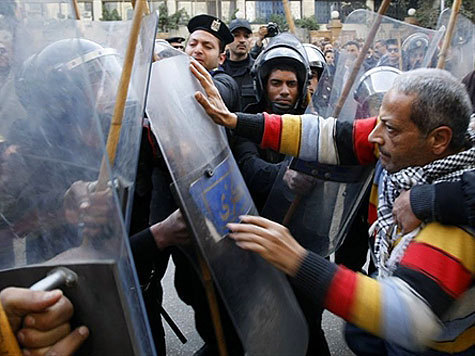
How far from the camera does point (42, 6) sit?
1110 mm

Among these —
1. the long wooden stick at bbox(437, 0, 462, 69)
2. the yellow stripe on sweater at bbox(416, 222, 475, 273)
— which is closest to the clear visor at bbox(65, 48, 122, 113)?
the yellow stripe on sweater at bbox(416, 222, 475, 273)

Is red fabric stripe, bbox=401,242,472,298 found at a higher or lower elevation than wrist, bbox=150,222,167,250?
higher

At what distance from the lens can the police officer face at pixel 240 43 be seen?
17.3 ft

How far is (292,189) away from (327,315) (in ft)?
6.07

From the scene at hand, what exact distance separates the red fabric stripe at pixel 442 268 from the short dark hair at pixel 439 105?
1.14 feet

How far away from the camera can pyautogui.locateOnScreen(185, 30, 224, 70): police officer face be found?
10.6ft

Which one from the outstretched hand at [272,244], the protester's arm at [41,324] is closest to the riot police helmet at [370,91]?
the outstretched hand at [272,244]

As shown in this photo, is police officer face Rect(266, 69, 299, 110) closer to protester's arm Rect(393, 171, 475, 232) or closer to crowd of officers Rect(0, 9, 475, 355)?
crowd of officers Rect(0, 9, 475, 355)

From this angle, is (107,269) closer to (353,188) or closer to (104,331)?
(104,331)

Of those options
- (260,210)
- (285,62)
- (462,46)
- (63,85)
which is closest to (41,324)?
(63,85)

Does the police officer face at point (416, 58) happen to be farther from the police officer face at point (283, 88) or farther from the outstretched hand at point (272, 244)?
the outstretched hand at point (272, 244)

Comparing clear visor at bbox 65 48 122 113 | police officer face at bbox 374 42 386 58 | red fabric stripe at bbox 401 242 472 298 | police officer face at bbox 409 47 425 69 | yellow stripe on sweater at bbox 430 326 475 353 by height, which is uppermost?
clear visor at bbox 65 48 122 113

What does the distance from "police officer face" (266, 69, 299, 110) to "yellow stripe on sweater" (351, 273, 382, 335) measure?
1471mm

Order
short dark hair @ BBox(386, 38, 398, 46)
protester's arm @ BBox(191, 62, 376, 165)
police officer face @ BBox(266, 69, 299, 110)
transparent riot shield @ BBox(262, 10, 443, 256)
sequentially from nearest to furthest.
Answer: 1. protester's arm @ BBox(191, 62, 376, 165)
2. transparent riot shield @ BBox(262, 10, 443, 256)
3. short dark hair @ BBox(386, 38, 398, 46)
4. police officer face @ BBox(266, 69, 299, 110)
